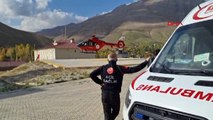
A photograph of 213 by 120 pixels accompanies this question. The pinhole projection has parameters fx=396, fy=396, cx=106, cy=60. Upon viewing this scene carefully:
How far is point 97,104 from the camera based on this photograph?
12852 millimetres

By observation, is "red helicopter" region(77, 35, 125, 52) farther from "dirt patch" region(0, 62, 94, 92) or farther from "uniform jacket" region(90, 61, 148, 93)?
"uniform jacket" region(90, 61, 148, 93)

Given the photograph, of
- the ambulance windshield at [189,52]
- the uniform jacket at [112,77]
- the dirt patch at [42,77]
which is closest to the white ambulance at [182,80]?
the ambulance windshield at [189,52]

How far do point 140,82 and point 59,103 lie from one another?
9250 mm

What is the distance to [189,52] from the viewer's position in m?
5.26

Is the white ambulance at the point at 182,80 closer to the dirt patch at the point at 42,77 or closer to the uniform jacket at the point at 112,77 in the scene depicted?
the uniform jacket at the point at 112,77

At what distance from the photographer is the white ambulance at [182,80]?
377cm

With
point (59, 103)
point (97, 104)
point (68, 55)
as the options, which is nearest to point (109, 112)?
point (97, 104)

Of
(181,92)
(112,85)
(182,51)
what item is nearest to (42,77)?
(112,85)

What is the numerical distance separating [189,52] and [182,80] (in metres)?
1.01

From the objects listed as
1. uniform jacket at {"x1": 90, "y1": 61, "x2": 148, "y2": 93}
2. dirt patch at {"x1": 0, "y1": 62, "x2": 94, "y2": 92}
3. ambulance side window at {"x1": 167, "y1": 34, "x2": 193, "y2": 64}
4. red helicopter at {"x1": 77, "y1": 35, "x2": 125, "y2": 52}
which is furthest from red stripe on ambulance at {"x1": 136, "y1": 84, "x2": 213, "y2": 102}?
red helicopter at {"x1": 77, "y1": 35, "x2": 125, "y2": 52}

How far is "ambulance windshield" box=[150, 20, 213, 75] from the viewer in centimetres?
465

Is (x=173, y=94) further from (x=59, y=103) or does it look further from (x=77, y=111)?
(x=59, y=103)

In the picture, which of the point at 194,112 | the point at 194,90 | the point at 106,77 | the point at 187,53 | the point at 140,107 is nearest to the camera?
the point at 194,112

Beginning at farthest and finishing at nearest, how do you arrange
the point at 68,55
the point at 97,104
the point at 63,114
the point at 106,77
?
1. the point at 68,55
2. the point at 97,104
3. the point at 63,114
4. the point at 106,77
